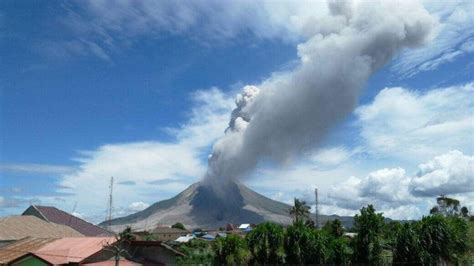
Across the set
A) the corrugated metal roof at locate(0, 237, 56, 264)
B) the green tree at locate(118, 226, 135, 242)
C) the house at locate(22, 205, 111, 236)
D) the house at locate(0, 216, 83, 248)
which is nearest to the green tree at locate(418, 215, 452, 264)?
the green tree at locate(118, 226, 135, 242)

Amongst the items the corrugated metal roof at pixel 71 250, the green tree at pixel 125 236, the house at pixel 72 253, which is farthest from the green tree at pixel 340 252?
the corrugated metal roof at pixel 71 250

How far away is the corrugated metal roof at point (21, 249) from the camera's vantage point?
61562 millimetres

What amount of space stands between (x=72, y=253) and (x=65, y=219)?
2808 inches

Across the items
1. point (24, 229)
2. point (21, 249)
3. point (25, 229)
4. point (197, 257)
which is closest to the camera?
point (197, 257)

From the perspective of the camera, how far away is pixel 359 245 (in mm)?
50031

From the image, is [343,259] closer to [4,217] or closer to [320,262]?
[320,262]

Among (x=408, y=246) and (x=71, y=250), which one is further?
(x=71, y=250)

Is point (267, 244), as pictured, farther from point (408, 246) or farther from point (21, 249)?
point (21, 249)

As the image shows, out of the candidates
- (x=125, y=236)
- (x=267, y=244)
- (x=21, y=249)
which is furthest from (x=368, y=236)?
(x=21, y=249)

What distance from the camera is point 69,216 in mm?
124750

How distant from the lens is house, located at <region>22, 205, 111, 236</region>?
383 ft

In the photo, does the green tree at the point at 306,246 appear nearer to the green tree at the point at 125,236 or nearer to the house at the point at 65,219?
the green tree at the point at 125,236

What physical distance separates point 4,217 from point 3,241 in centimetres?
1013

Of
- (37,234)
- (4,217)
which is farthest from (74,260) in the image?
(4,217)
